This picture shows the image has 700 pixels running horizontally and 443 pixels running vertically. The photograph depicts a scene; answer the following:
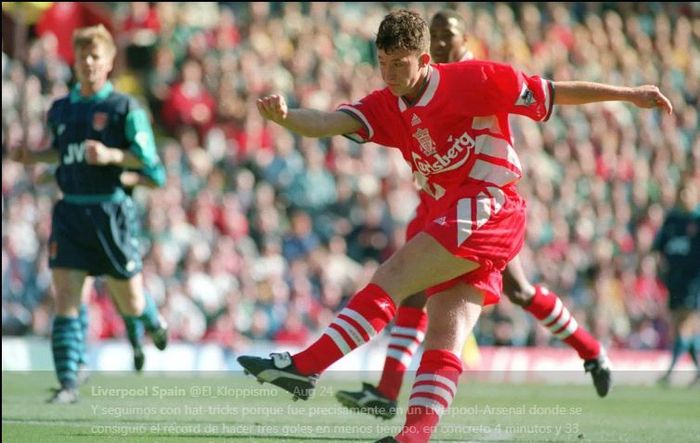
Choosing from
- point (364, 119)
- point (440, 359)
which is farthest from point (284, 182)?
point (440, 359)

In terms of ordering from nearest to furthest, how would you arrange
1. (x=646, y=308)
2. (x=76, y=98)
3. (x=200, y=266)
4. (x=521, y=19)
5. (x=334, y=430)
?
(x=334, y=430)
(x=76, y=98)
(x=200, y=266)
(x=646, y=308)
(x=521, y=19)

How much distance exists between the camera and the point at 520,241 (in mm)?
7359

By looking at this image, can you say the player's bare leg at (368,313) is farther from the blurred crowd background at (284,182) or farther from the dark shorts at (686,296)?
the dark shorts at (686,296)

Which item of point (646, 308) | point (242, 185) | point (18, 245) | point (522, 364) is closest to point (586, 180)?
point (646, 308)

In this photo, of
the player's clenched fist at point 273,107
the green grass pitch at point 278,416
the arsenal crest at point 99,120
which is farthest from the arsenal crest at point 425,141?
the arsenal crest at point 99,120

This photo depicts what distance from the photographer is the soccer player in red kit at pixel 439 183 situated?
6789 millimetres

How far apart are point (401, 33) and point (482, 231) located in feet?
3.79

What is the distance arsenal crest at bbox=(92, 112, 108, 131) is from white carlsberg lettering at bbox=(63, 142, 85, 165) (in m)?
0.17

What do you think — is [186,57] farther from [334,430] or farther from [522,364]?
[334,430]

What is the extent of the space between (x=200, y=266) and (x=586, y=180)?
8018 millimetres

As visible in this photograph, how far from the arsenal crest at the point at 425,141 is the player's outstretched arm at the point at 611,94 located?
777 millimetres

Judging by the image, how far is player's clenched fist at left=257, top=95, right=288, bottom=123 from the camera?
267 inches

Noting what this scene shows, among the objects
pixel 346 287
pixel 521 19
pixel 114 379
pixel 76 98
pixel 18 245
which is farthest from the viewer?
pixel 521 19

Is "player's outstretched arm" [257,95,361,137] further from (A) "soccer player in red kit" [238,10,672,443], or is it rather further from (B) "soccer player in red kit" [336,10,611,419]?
(B) "soccer player in red kit" [336,10,611,419]
